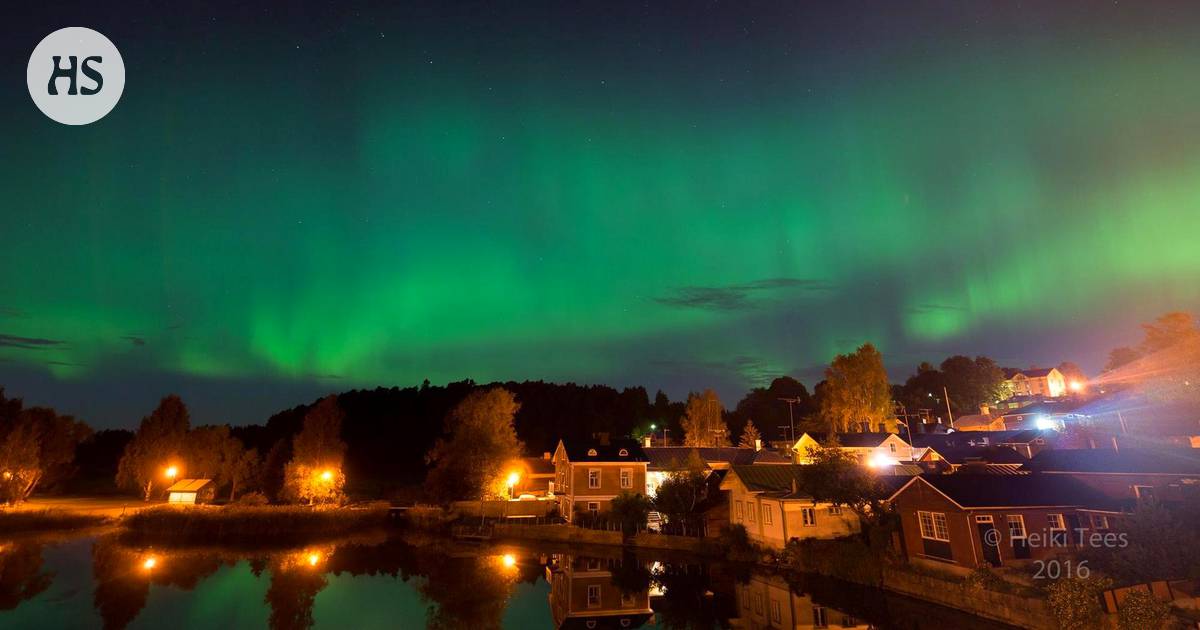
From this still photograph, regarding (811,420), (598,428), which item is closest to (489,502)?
(811,420)

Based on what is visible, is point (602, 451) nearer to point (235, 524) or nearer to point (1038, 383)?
point (235, 524)

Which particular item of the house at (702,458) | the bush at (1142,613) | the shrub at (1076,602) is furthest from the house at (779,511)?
the bush at (1142,613)

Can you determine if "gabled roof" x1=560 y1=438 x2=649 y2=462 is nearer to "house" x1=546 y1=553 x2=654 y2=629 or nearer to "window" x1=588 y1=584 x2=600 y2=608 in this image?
"house" x1=546 y1=553 x2=654 y2=629

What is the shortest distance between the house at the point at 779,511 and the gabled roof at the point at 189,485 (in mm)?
58386

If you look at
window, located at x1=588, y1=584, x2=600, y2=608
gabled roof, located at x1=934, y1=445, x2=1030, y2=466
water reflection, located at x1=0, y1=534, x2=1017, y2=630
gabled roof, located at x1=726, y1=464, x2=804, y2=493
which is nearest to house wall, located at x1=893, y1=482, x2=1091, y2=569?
water reflection, located at x1=0, y1=534, x2=1017, y2=630

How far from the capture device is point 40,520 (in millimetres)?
47094

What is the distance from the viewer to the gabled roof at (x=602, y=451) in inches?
2197

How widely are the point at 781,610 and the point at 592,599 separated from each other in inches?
403

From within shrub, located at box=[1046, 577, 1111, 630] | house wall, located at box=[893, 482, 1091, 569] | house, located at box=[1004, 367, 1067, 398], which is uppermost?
house, located at box=[1004, 367, 1067, 398]

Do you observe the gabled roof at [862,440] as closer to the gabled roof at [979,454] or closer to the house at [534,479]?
the gabled roof at [979,454]

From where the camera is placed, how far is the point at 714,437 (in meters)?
85.2

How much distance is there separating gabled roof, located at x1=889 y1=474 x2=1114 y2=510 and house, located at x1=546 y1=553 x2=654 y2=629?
678 inches

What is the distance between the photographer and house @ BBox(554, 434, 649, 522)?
5425 cm

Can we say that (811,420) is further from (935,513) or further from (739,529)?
(935,513)
